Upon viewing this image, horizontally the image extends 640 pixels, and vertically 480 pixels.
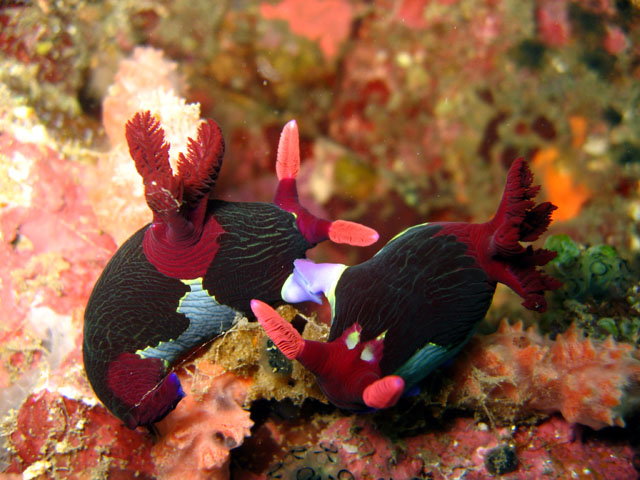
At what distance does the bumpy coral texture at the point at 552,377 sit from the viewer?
2195mm

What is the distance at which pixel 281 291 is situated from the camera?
2219 millimetres

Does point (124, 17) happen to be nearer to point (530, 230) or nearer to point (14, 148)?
point (14, 148)

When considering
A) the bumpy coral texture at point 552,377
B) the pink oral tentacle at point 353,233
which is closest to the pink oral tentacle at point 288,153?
the pink oral tentacle at point 353,233

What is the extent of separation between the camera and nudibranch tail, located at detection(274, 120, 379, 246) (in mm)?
2193

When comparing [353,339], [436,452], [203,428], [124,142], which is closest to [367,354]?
[353,339]

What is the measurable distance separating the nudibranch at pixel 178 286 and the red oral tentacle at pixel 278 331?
0.43m

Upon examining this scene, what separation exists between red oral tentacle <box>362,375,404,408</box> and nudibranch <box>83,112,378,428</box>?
0.81m

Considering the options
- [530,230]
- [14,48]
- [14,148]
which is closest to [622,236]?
[530,230]

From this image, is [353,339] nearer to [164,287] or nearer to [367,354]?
[367,354]

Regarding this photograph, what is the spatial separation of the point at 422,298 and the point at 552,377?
3.38ft

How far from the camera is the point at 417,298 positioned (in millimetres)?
1877

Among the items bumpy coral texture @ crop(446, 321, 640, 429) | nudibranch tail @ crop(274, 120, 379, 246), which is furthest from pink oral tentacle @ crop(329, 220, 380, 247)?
bumpy coral texture @ crop(446, 321, 640, 429)

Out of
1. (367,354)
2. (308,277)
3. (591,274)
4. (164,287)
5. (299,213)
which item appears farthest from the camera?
(591,274)

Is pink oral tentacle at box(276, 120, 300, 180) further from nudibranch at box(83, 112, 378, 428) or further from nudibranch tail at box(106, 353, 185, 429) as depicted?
nudibranch tail at box(106, 353, 185, 429)
